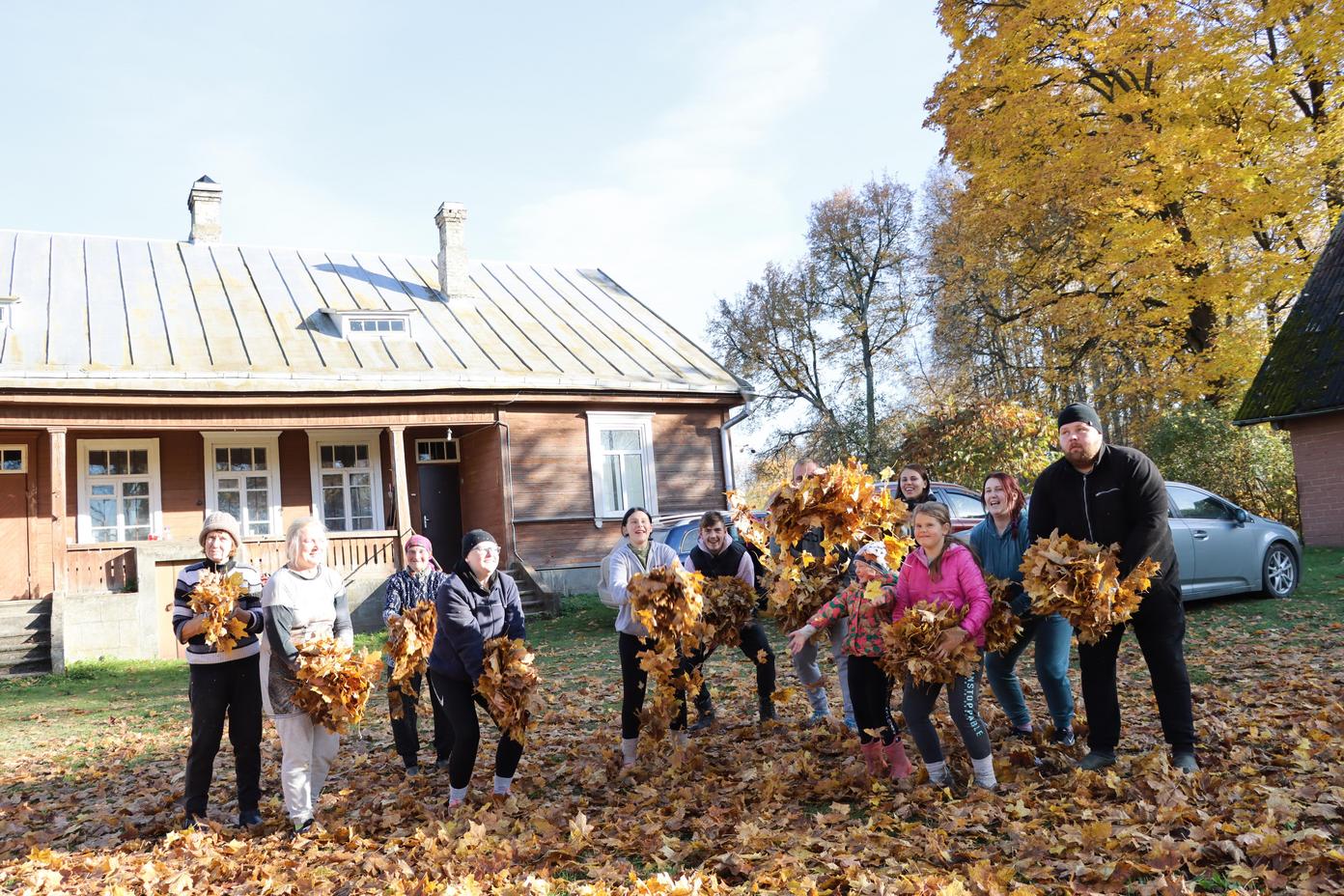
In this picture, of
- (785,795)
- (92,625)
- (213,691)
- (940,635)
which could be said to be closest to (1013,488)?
(940,635)

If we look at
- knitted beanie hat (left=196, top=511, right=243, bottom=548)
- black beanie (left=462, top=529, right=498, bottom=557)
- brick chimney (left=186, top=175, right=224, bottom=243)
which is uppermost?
brick chimney (left=186, top=175, right=224, bottom=243)

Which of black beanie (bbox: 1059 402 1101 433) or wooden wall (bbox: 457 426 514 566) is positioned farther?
wooden wall (bbox: 457 426 514 566)

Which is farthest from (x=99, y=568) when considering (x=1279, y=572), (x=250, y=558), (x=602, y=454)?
(x=1279, y=572)

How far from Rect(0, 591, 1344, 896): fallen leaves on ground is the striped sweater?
3.30 feet

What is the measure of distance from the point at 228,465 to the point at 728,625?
1455cm

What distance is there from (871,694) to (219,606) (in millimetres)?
3710

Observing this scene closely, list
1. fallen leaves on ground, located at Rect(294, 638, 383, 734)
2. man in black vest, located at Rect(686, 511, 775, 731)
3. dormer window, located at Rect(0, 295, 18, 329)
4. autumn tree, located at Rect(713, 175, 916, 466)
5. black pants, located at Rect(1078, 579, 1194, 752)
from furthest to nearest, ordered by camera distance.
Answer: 1. autumn tree, located at Rect(713, 175, 916, 466)
2. dormer window, located at Rect(0, 295, 18, 329)
3. man in black vest, located at Rect(686, 511, 775, 731)
4. fallen leaves on ground, located at Rect(294, 638, 383, 734)
5. black pants, located at Rect(1078, 579, 1194, 752)

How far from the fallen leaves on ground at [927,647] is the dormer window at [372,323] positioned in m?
16.2

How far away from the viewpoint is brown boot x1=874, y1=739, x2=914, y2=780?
5.45 meters

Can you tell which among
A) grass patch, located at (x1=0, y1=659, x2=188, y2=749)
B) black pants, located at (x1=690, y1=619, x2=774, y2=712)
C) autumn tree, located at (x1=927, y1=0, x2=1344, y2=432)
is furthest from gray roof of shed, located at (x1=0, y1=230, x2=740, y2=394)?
black pants, located at (x1=690, y1=619, x2=774, y2=712)

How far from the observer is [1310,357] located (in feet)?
54.1

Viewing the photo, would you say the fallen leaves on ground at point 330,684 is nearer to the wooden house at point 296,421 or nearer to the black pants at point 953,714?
the black pants at point 953,714

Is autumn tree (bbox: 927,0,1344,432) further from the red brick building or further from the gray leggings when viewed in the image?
the gray leggings

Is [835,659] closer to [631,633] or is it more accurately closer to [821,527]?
[821,527]
